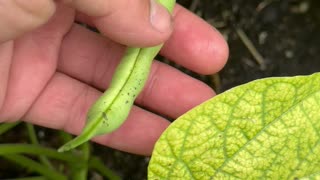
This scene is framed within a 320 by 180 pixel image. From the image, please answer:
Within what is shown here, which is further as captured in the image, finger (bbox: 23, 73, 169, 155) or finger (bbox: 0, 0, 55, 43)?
finger (bbox: 23, 73, 169, 155)

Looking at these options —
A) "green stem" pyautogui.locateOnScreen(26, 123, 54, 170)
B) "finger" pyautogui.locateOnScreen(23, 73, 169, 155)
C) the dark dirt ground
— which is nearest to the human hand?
"finger" pyautogui.locateOnScreen(23, 73, 169, 155)

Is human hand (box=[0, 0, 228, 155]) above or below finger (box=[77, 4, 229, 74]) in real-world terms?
below

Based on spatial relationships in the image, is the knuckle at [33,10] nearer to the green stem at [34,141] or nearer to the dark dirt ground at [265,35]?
the green stem at [34,141]

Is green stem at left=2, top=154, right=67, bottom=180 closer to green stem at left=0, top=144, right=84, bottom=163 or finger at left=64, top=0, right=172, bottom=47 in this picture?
green stem at left=0, top=144, right=84, bottom=163

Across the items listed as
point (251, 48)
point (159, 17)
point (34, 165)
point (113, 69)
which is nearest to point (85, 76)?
point (113, 69)

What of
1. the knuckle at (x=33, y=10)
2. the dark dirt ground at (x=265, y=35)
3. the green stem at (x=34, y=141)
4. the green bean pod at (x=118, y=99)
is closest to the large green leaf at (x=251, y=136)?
the green bean pod at (x=118, y=99)

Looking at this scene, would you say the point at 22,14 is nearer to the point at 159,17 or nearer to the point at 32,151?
the point at 159,17

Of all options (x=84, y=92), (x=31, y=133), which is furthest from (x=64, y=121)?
(x=31, y=133)
